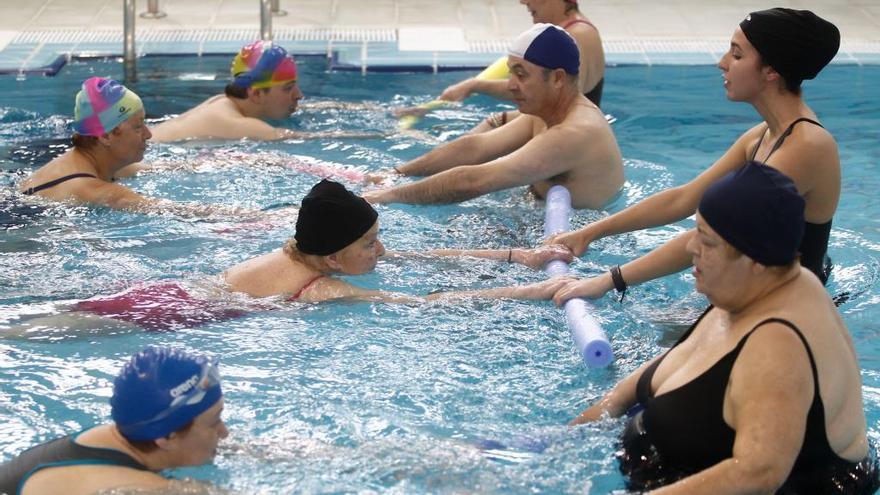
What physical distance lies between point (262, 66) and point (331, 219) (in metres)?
3.52

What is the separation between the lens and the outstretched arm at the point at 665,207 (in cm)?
491

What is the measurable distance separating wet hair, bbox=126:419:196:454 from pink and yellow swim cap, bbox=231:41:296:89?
522 cm

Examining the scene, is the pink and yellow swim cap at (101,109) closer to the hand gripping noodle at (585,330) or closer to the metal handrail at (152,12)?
the hand gripping noodle at (585,330)

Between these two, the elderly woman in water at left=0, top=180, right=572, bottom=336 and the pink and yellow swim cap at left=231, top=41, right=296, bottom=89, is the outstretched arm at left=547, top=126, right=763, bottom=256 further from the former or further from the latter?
the pink and yellow swim cap at left=231, top=41, right=296, bottom=89

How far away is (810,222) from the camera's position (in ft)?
Answer: 15.3

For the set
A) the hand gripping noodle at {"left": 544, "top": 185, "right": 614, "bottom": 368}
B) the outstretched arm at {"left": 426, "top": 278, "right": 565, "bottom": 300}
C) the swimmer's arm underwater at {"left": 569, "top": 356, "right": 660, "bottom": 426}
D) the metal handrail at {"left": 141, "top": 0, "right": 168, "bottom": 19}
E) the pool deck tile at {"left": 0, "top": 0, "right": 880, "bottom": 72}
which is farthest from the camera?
the metal handrail at {"left": 141, "top": 0, "right": 168, "bottom": 19}

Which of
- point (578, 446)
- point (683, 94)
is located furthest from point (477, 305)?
point (683, 94)

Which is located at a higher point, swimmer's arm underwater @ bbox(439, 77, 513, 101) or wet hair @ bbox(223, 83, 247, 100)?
swimmer's arm underwater @ bbox(439, 77, 513, 101)

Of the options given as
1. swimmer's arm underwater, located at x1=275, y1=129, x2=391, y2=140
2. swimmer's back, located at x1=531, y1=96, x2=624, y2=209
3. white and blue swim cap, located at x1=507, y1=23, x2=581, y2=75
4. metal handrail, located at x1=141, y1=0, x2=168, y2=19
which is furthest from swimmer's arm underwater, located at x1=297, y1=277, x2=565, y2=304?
metal handrail, located at x1=141, y1=0, x2=168, y2=19

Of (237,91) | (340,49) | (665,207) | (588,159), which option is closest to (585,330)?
(665,207)

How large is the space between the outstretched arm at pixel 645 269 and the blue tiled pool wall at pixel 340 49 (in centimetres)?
575

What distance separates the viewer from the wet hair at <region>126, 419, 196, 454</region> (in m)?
3.47

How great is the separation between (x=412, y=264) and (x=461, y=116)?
12.1 feet

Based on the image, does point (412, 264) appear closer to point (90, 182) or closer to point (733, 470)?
point (90, 182)
